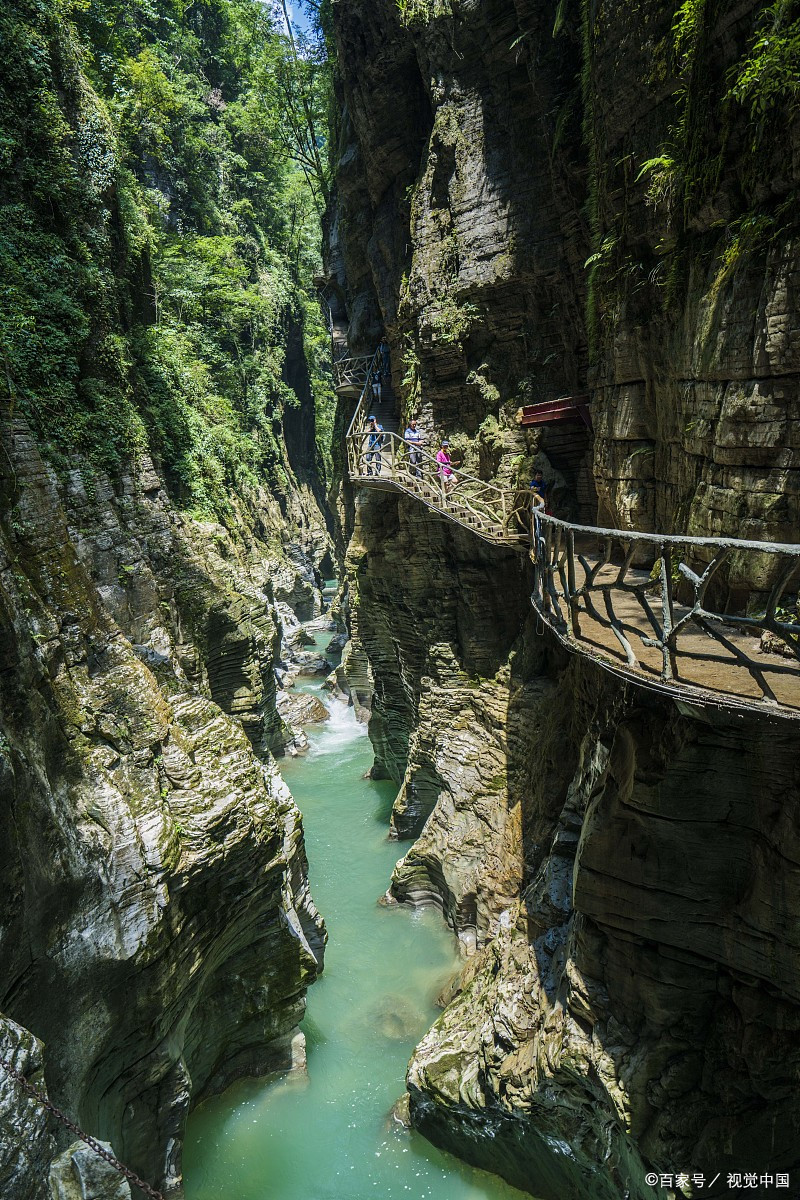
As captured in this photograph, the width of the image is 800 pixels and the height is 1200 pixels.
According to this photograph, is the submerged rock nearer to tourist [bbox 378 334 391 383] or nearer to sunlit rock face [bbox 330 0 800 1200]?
sunlit rock face [bbox 330 0 800 1200]

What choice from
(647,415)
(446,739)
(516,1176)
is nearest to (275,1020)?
(516,1176)

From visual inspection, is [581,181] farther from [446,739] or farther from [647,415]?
[446,739]

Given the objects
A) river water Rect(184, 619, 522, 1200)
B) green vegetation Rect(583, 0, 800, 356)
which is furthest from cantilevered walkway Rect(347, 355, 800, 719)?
river water Rect(184, 619, 522, 1200)

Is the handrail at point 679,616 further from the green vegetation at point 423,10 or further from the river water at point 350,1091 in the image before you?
the green vegetation at point 423,10

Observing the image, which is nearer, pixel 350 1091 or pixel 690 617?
pixel 690 617

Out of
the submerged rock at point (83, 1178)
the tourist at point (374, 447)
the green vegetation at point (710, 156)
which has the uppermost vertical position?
the green vegetation at point (710, 156)

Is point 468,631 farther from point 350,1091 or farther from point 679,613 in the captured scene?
point 350,1091

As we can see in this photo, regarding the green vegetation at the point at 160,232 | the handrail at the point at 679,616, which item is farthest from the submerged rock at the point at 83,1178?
the green vegetation at the point at 160,232

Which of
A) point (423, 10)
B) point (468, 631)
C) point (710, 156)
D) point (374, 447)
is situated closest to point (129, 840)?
point (468, 631)
